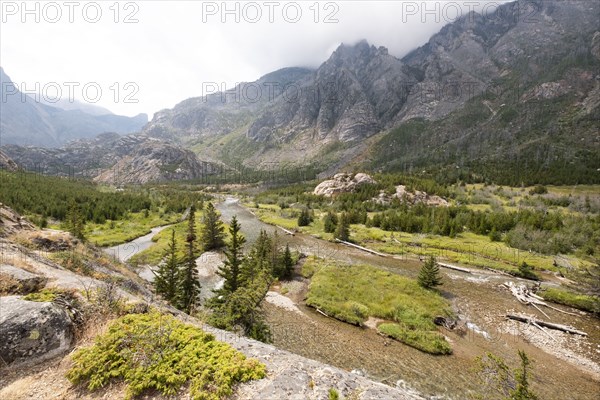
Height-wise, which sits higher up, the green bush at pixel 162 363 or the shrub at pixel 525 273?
the green bush at pixel 162 363

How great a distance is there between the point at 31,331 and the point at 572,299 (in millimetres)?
47764

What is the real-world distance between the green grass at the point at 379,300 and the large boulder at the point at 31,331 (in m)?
23.6

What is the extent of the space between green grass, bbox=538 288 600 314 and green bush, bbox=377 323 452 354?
20085 millimetres

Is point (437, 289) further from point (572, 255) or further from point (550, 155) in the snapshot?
point (550, 155)

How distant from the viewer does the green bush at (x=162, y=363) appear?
7.17 m

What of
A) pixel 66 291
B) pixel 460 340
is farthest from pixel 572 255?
pixel 66 291

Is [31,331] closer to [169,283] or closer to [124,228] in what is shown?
[169,283]

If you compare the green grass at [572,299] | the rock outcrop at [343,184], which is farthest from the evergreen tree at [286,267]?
the rock outcrop at [343,184]

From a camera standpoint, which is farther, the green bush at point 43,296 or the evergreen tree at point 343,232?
the evergreen tree at point 343,232

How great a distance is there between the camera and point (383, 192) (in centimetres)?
10994

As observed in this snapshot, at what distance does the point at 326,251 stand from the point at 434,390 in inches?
1349

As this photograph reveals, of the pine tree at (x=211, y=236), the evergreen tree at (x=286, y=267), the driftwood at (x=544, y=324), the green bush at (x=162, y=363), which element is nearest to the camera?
the green bush at (x=162, y=363)

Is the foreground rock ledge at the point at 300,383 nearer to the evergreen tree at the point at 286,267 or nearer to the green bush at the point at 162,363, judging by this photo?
the green bush at the point at 162,363

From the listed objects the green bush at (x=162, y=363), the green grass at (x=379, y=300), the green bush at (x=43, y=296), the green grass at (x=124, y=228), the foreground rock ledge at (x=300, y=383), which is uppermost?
the green bush at (x=43, y=296)
